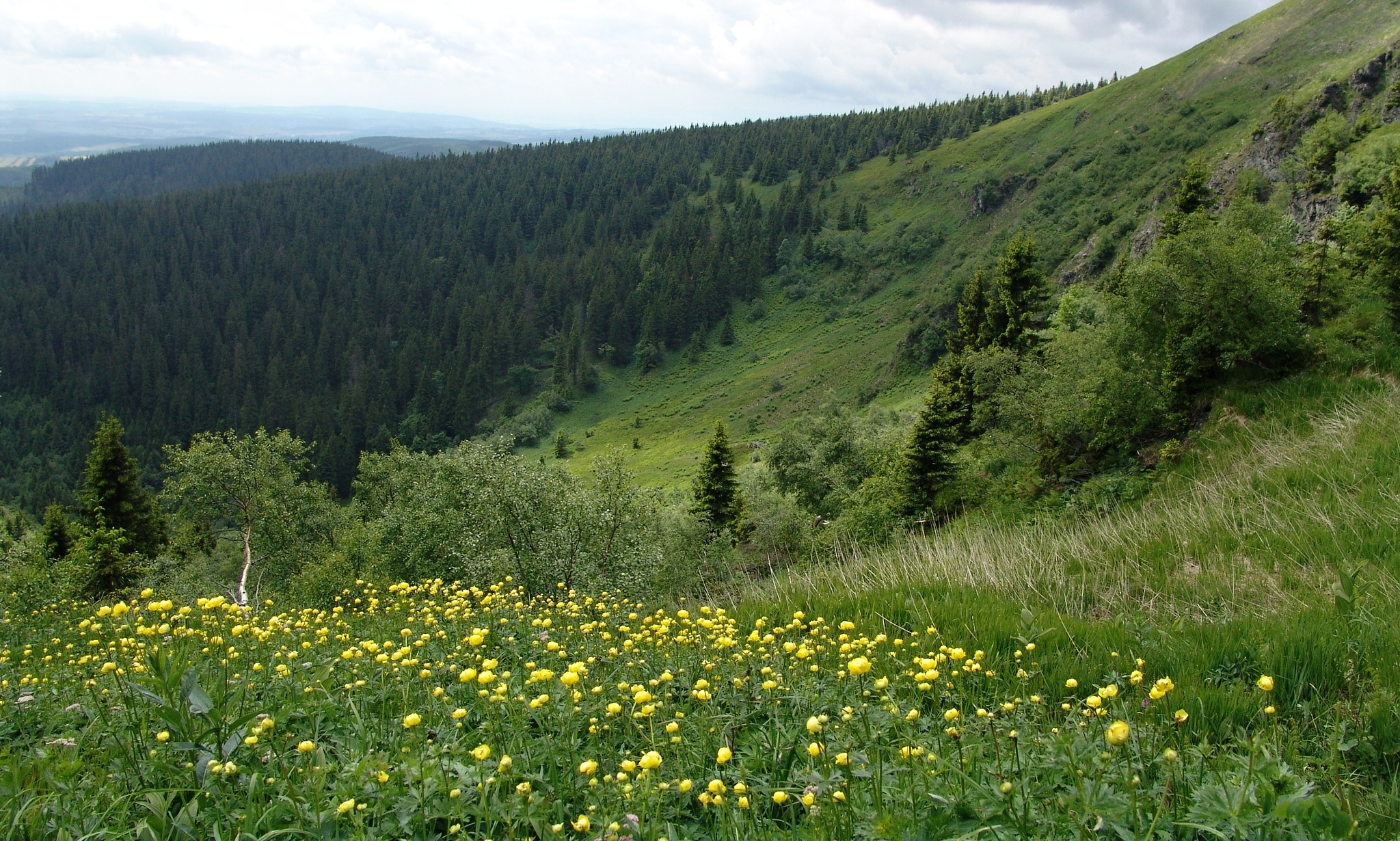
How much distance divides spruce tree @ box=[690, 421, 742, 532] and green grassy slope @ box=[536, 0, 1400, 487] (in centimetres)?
→ 2110

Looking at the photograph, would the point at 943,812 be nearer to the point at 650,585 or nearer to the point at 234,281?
the point at 650,585

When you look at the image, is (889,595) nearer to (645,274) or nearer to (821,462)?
(821,462)

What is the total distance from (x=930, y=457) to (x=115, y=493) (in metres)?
42.8

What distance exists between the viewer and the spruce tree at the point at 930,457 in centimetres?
2759

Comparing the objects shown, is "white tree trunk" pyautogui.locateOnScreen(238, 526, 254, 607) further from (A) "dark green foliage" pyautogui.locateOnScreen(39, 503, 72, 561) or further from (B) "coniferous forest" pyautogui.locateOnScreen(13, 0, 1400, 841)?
(A) "dark green foliage" pyautogui.locateOnScreen(39, 503, 72, 561)

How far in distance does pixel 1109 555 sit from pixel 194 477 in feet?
122

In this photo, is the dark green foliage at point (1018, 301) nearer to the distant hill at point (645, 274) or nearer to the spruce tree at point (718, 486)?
the spruce tree at point (718, 486)

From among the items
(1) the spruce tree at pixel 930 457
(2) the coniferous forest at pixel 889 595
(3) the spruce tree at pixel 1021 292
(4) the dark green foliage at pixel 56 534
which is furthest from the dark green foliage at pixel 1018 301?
(4) the dark green foliage at pixel 56 534

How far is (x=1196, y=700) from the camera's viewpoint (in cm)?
387

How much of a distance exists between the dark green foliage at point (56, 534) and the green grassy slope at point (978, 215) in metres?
43.5

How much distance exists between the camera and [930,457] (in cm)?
2834

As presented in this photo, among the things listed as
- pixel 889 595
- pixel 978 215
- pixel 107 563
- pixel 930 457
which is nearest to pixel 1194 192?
pixel 930 457

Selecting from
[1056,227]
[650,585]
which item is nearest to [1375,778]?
[650,585]

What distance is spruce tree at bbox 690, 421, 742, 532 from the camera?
132 feet
